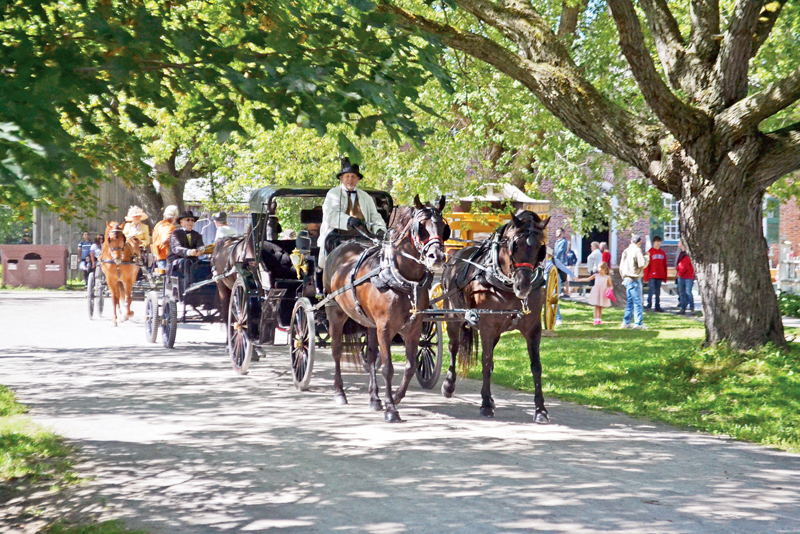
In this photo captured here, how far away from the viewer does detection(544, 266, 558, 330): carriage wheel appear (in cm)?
1686

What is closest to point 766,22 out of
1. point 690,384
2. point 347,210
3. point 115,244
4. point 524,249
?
point 690,384

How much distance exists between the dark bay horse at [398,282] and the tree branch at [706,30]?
4511 mm

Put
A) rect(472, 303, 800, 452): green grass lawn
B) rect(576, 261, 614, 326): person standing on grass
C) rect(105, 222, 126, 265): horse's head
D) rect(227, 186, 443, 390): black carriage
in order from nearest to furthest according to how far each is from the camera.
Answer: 1. rect(472, 303, 800, 452): green grass lawn
2. rect(227, 186, 443, 390): black carriage
3. rect(105, 222, 126, 265): horse's head
4. rect(576, 261, 614, 326): person standing on grass

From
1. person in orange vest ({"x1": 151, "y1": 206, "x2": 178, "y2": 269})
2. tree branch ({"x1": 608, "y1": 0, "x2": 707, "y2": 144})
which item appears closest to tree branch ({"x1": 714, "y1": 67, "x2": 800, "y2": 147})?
tree branch ({"x1": 608, "y1": 0, "x2": 707, "y2": 144})

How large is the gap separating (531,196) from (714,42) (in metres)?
12.0

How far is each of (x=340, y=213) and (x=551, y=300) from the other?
25.6 ft

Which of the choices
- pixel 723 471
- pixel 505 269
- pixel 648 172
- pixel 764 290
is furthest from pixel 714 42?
pixel 723 471

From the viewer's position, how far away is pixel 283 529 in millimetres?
5406

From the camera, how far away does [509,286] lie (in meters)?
9.23

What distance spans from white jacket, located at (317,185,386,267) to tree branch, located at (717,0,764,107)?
4322 mm

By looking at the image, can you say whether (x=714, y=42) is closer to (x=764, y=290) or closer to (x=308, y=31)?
(x=764, y=290)

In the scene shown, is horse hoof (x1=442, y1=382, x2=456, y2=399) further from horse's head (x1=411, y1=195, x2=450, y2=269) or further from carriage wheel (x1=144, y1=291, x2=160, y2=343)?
carriage wheel (x1=144, y1=291, x2=160, y2=343)

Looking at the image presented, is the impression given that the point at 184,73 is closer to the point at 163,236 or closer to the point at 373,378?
the point at 373,378

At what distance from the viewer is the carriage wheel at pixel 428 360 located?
10969mm
